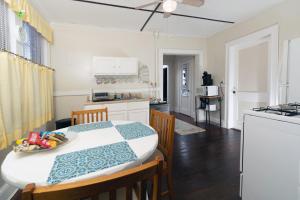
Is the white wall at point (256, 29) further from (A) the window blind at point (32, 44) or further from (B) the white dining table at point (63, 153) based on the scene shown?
(A) the window blind at point (32, 44)

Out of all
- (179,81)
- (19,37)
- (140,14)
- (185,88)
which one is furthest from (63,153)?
(179,81)

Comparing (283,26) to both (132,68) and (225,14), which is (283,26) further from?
(132,68)

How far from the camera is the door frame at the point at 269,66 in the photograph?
110 inches

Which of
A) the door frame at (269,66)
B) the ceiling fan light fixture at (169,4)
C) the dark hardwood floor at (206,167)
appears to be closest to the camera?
the dark hardwood floor at (206,167)

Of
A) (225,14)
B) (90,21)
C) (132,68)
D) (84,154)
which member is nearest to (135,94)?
(132,68)

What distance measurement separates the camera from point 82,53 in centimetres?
360

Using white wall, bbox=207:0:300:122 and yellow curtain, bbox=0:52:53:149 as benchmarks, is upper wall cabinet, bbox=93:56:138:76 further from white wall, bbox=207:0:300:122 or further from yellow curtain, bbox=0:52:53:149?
white wall, bbox=207:0:300:122

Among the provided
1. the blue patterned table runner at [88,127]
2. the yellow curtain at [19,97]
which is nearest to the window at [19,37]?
the yellow curtain at [19,97]

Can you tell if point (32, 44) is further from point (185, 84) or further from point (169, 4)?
point (185, 84)

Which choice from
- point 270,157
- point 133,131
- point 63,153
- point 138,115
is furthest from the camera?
point 138,115

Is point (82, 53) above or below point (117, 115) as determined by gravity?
above

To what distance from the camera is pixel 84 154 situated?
993mm

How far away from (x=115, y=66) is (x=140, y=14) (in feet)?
3.83

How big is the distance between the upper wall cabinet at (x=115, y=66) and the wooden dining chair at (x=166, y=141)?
6.98ft
